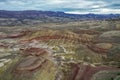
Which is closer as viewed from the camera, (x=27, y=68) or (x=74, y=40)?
(x=27, y=68)

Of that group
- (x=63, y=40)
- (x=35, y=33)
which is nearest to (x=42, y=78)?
(x=63, y=40)

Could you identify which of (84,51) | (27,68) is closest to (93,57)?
(84,51)

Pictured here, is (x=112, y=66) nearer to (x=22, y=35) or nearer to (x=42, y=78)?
(x=42, y=78)

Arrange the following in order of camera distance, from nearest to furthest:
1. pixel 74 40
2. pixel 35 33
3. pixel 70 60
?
pixel 70 60, pixel 74 40, pixel 35 33

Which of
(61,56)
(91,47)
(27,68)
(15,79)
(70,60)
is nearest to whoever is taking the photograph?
(15,79)

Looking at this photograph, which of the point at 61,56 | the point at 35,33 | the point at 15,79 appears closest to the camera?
the point at 15,79

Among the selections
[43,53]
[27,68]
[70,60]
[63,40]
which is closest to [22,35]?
[63,40]

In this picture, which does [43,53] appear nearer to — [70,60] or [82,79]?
[70,60]

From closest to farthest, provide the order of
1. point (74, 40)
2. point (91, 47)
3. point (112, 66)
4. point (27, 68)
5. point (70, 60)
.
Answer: point (27, 68)
point (112, 66)
point (70, 60)
point (91, 47)
point (74, 40)

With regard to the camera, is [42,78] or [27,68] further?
[27,68]
